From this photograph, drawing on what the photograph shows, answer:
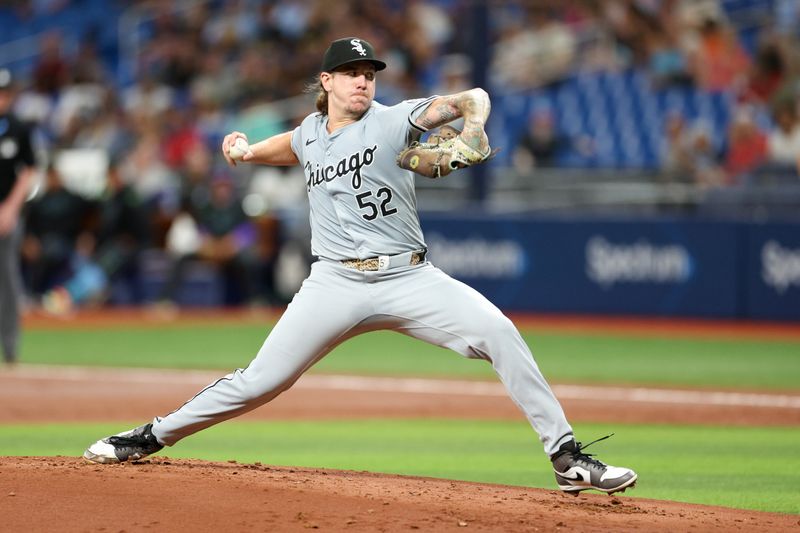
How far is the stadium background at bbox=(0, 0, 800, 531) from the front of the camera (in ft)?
20.7

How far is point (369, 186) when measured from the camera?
20.0 ft

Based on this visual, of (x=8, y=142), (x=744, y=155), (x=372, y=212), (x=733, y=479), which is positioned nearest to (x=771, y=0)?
(x=744, y=155)

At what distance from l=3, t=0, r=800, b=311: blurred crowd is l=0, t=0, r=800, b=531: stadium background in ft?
0.18

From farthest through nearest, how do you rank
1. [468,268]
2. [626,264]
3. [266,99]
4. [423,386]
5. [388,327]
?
[266,99]
[468,268]
[626,264]
[423,386]
[388,327]

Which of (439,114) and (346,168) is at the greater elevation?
(439,114)

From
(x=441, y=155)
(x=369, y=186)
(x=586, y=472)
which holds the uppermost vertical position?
(x=441, y=155)

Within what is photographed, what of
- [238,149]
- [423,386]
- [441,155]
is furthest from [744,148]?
[441,155]

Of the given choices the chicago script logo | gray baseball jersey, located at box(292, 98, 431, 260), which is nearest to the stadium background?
gray baseball jersey, located at box(292, 98, 431, 260)

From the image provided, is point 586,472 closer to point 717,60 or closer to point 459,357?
point 459,357

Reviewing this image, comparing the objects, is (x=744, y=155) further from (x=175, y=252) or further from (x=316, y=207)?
(x=316, y=207)

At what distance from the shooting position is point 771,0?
1964 centimetres

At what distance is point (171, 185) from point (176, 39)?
427 cm

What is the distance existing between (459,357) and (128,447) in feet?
28.2

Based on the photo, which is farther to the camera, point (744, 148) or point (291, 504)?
point (744, 148)
